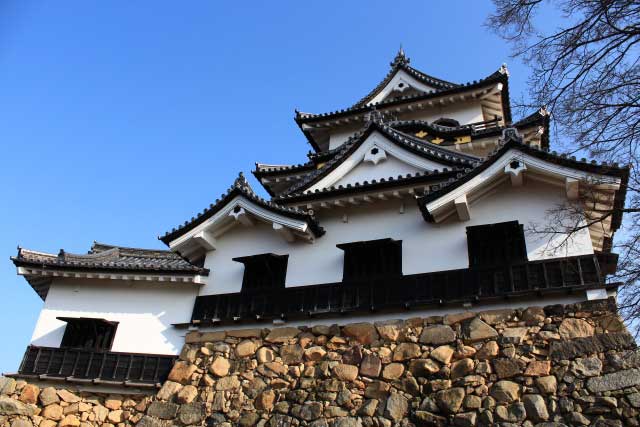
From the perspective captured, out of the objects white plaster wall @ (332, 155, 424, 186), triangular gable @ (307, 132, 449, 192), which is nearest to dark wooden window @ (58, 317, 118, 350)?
triangular gable @ (307, 132, 449, 192)

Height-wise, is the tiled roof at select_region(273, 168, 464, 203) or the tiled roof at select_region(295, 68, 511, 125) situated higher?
the tiled roof at select_region(295, 68, 511, 125)

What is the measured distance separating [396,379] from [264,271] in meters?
3.95

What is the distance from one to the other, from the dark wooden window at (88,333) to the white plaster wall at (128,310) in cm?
16

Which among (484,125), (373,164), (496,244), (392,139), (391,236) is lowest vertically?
(496,244)

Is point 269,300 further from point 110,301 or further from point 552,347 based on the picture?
point 552,347

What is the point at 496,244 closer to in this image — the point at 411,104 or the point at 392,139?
the point at 392,139

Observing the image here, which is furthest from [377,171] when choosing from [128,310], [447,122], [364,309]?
[128,310]

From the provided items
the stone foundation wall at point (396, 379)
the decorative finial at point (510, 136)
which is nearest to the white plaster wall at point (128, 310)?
the stone foundation wall at point (396, 379)

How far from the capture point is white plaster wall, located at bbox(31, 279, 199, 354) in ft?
38.3

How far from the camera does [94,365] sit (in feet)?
37.4

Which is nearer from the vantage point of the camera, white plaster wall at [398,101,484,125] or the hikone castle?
the hikone castle

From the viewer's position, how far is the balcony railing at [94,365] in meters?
11.2

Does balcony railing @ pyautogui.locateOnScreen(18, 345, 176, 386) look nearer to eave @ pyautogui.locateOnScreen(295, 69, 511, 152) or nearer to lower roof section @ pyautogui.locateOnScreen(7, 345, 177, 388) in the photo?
lower roof section @ pyautogui.locateOnScreen(7, 345, 177, 388)

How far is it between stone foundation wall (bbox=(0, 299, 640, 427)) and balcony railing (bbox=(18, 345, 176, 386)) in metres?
0.35
